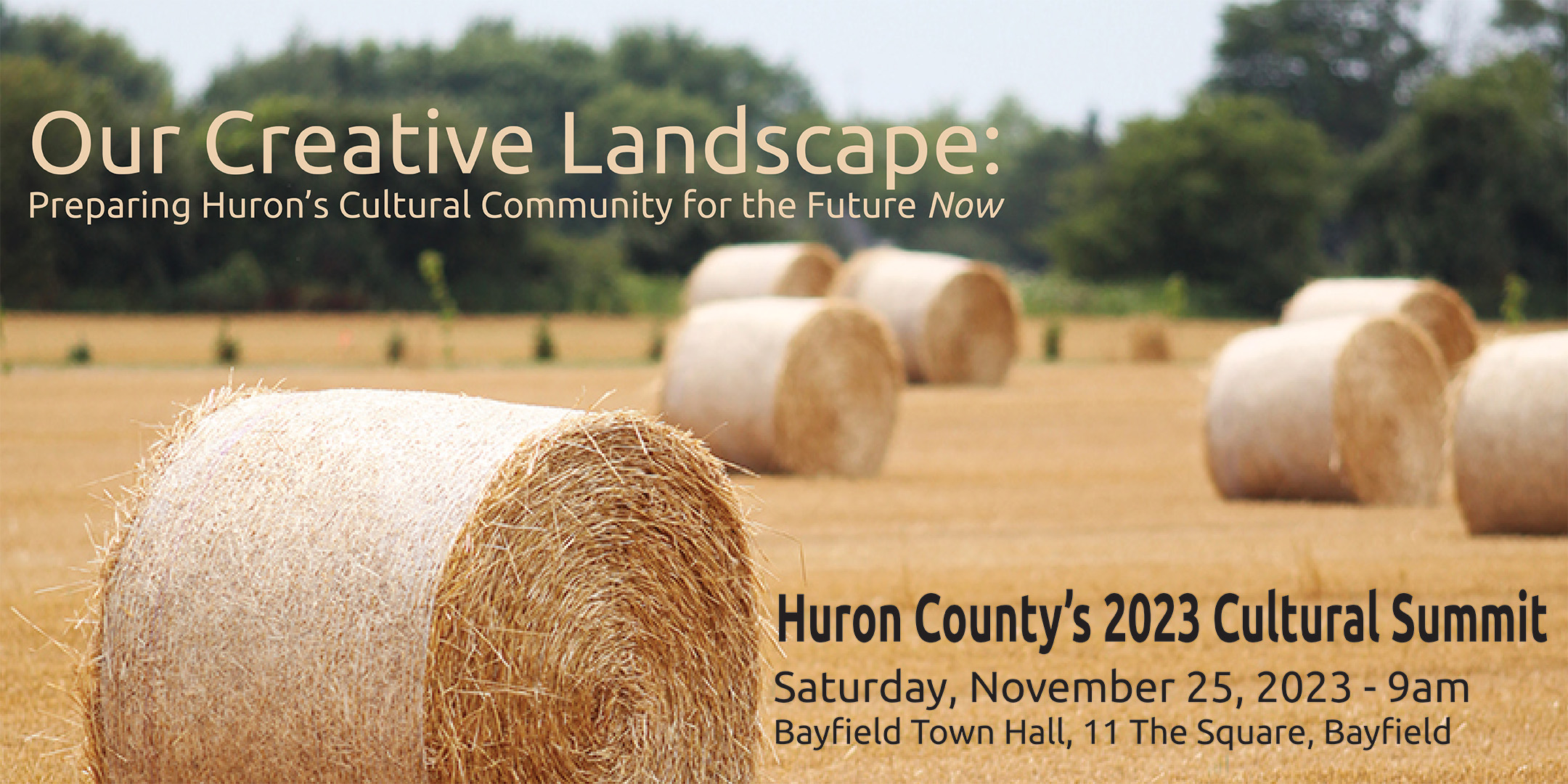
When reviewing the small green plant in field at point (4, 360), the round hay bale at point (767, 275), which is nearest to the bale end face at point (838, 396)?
the round hay bale at point (767, 275)

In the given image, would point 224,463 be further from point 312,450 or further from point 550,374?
point 550,374

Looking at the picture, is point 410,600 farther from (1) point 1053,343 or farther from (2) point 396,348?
(1) point 1053,343

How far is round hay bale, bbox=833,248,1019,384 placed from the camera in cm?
2861

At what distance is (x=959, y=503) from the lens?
15133 mm

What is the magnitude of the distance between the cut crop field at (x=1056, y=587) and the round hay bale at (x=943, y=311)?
4946 mm

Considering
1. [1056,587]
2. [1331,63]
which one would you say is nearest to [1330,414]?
Result: [1056,587]

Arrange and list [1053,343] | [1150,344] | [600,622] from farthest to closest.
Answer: [1053,343], [1150,344], [600,622]

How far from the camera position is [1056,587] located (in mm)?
10688

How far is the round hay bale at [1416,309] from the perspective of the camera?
1006 inches

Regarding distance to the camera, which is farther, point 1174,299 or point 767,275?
point 1174,299

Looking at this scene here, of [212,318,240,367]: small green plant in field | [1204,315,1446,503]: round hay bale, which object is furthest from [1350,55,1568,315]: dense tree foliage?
[1204,315,1446,503]: round hay bale

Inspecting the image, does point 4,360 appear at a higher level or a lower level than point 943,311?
lower

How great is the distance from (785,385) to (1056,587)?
22.1 feet

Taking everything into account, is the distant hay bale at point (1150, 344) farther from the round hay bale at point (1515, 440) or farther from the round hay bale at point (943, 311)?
the round hay bale at point (1515, 440)
